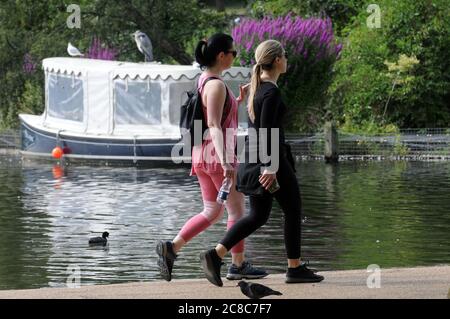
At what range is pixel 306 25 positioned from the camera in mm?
32500

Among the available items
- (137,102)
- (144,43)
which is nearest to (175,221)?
(137,102)

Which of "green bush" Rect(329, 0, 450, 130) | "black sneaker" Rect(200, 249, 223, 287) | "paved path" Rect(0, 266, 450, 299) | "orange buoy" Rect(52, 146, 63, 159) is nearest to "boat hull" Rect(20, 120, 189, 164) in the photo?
"orange buoy" Rect(52, 146, 63, 159)

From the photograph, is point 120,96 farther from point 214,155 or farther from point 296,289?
point 296,289

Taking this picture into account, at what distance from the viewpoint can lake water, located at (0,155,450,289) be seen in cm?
1390

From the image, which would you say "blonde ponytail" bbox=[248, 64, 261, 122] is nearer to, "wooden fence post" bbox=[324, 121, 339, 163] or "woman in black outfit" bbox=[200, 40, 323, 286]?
"woman in black outfit" bbox=[200, 40, 323, 286]

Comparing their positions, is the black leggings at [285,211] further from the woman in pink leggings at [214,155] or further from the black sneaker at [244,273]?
the black sneaker at [244,273]

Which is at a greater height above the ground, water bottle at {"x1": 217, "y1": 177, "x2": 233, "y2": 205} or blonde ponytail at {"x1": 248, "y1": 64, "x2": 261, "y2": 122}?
blonde ponytail at {"x1": 248, "y1": 64, "x2": 261, "y2": 122}

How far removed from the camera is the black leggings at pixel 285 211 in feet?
34.1

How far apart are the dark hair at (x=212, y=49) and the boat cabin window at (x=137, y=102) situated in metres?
20.1

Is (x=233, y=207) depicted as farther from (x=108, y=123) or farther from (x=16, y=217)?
(x=108, y=123)

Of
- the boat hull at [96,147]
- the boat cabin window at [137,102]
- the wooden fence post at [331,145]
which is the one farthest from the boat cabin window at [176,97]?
the wooden fence post at [331,145]

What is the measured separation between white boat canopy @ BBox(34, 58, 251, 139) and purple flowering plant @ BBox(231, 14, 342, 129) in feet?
4.85

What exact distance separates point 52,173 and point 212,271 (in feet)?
59.2
